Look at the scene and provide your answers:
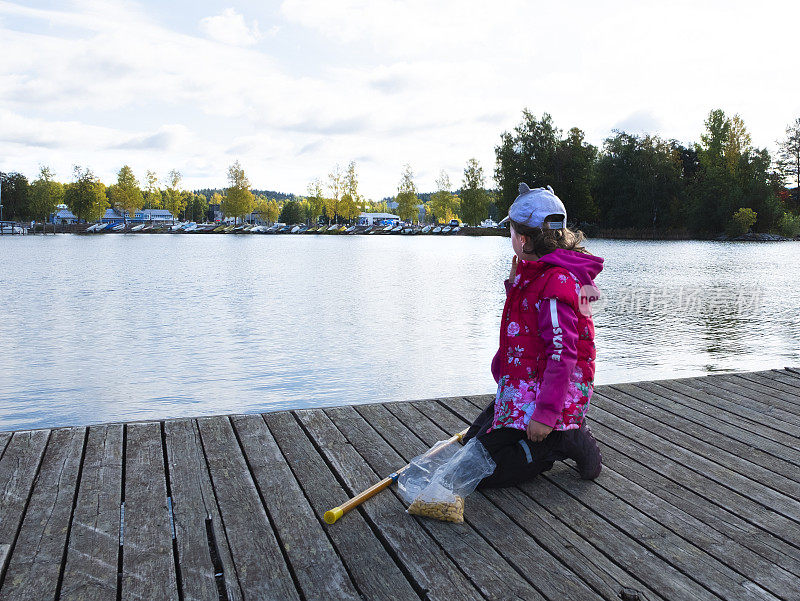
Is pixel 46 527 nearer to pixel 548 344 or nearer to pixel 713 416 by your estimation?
pixel 548 344

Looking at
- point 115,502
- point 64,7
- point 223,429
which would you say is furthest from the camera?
point 64,7

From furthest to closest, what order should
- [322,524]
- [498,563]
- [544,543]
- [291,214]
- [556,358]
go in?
[291,214], [556,358], [322,524], [544,543], [498,563]

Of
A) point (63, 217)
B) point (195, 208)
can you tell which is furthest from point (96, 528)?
point (195, 208)

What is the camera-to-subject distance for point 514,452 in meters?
2.84

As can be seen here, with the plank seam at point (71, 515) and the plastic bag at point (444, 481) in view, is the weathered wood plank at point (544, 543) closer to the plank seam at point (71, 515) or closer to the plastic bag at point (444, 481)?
the plastic bag at point (444, 481)

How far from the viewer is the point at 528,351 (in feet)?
9.16

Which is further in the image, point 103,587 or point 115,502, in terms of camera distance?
point 115,502

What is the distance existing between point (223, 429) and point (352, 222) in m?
94.0

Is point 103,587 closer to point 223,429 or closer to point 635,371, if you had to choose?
point 223,429

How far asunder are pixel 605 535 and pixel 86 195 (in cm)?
7975

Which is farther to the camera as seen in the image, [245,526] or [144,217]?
[144,217]

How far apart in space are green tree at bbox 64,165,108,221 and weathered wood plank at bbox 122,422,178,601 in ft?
256

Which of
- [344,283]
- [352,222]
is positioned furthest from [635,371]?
[352,222]

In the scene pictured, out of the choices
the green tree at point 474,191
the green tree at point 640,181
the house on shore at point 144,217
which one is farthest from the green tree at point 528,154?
the house on shore at point 144,217
